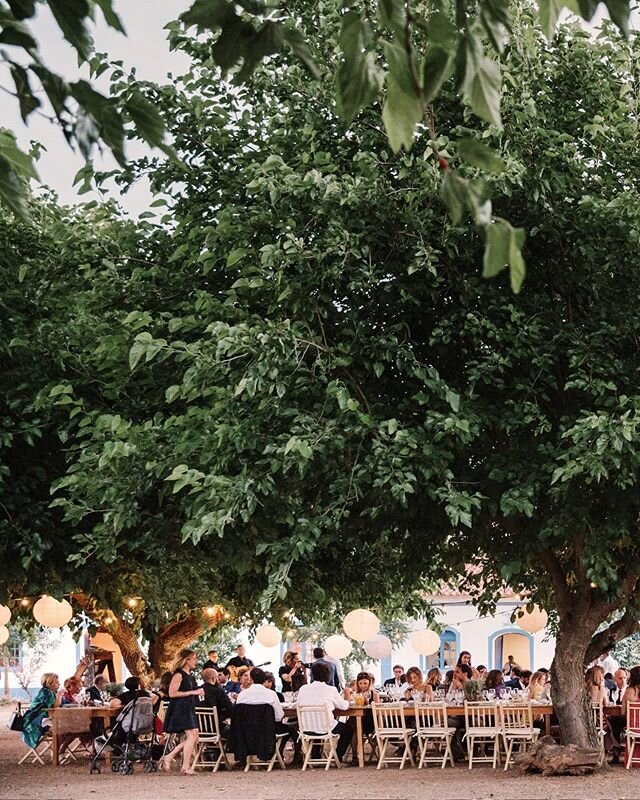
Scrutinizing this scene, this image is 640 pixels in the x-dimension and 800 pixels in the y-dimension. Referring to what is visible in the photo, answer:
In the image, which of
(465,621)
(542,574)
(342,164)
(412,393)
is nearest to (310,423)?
(412,393)

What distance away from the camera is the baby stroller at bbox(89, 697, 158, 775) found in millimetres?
18312

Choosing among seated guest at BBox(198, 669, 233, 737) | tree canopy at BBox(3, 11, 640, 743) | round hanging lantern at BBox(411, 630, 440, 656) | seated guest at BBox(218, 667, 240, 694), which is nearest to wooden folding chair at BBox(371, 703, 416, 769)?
seated guest at BBox(198, 669, 233, 737)

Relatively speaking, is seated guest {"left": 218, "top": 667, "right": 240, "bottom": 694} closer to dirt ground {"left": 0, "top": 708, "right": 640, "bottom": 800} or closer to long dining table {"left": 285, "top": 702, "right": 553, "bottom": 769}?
long dining table {"left": 285, "top": 702, "right": 553, "bottom": 769}

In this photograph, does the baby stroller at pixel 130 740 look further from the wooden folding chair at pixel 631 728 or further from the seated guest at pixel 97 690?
the wooden folding chair at pixel 631 728

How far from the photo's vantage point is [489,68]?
6.19 ft

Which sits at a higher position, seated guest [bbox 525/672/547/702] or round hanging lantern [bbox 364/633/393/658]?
round hanging lantern [bbox 364/633/393/658]

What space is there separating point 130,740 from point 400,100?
59.3 ft

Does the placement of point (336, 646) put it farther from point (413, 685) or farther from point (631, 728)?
point (631, 728)

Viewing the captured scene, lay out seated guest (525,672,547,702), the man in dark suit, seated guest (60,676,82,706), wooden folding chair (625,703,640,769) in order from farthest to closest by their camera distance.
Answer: seated guest (60,676,82,706) → seated guest (525,672,547,702) → the man in dark suit → wooden folding chair (625,703,640,769)

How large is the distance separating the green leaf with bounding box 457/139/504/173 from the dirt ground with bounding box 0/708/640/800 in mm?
12176

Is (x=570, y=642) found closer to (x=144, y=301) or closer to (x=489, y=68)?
(x=144, y=301)

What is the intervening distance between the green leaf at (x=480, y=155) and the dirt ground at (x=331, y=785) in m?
12.2

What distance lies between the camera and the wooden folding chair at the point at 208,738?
18.3 m

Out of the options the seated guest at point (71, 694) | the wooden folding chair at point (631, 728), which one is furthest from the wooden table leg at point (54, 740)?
the wooden folding chair at point (631, 728)
